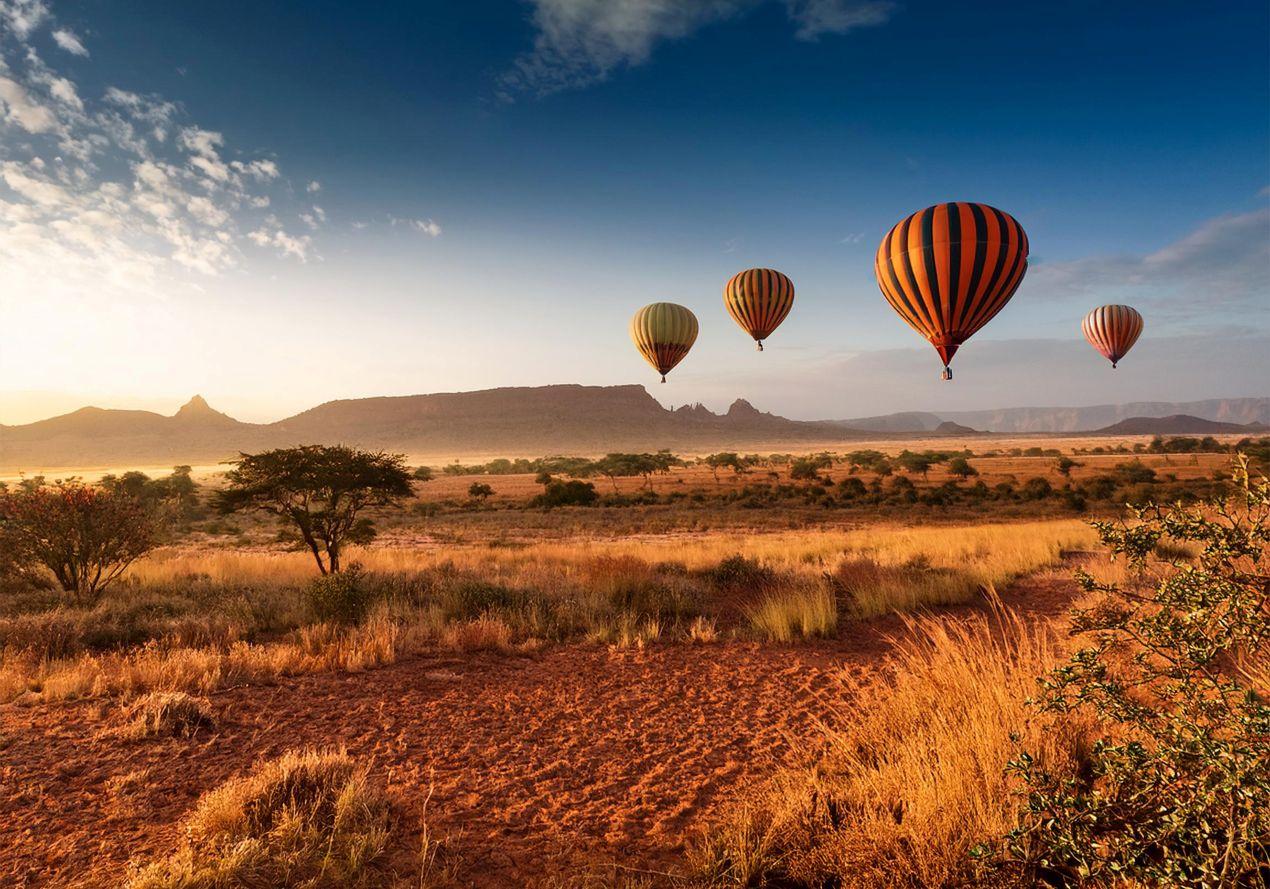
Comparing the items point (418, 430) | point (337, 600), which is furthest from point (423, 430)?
point (337, 600)

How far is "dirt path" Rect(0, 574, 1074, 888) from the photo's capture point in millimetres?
4070

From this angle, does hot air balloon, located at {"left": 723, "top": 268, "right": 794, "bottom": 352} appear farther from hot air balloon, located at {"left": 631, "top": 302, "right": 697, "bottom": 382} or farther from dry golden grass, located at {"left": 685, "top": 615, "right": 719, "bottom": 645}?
dry golden grass, located at {"left": 685, "top": 615, "right": 719, "bottom": 645}

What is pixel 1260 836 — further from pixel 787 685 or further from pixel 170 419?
pixel 170 419

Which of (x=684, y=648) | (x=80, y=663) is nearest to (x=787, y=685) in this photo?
(x=684, y=648)

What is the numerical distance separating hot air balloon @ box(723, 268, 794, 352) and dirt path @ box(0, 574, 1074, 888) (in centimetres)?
2200

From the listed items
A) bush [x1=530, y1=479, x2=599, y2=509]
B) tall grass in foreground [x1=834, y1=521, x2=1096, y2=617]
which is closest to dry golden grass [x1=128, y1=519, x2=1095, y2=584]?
tall grass in foreground [x1=834, y1=521, x2=1096, y2=617]

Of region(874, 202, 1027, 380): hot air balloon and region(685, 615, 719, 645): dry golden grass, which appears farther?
region(874, 202, 1027, 380): hot air balloon

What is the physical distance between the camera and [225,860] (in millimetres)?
3459

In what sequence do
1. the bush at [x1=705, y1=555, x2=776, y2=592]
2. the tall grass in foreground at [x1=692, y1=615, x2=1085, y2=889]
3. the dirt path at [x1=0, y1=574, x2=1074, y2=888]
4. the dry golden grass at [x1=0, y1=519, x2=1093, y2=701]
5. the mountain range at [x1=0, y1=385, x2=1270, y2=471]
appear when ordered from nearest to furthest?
the tall grass in foreground at [x1=692, y1=615, x2=1085, y2=889] → the dirt path at [x1=0, y1=574, x2=1074, y2=888] → the dry golden grass at [x1=0, y1=519, x2=1093, y2=701] → the bush at [x1=705, y1=555, x2=776, y2=592] → the mountain range at [x1=0, y1=385, x2=1270, y2=471]

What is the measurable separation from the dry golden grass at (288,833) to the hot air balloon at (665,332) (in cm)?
2830

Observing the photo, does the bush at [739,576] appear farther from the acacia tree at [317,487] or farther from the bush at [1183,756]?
the bush at [1183,756]

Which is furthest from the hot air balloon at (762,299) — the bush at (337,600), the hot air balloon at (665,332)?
the bush at (337,600)

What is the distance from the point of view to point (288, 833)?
379 centimetres

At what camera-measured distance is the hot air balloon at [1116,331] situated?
44.2 metres
